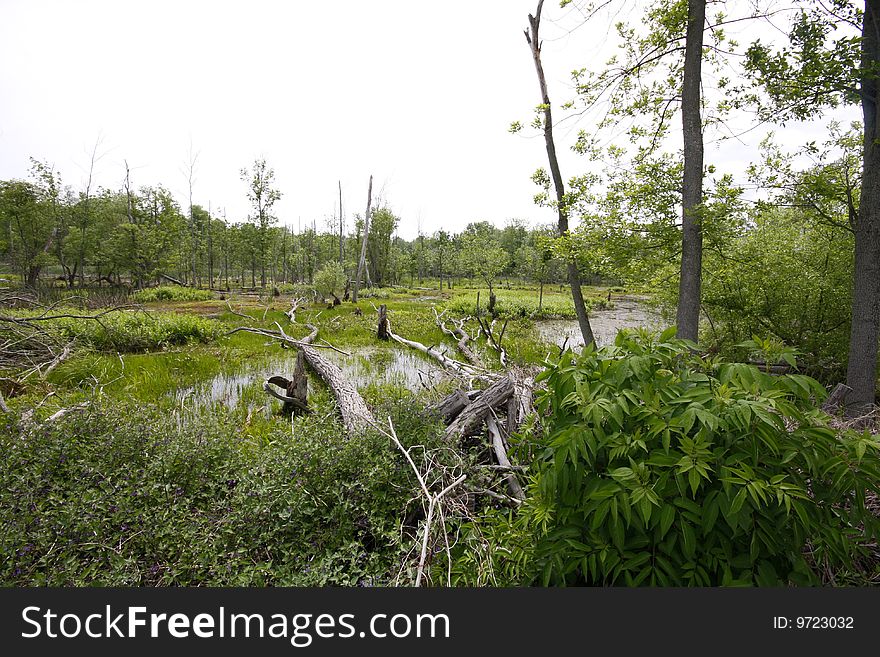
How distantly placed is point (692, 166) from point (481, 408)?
15.8ft

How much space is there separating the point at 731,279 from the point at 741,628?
8.11 metres

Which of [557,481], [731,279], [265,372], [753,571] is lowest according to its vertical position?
[265,372]

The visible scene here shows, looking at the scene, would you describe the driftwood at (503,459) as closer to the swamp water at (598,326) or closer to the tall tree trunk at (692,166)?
the tall tree trunk at (692,166)

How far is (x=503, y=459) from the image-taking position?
3.86m

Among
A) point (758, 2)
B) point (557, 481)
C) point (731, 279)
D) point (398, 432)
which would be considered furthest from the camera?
point (731, 279)

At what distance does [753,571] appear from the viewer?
5.75 ft

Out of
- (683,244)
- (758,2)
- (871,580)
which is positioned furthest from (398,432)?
(758,2)

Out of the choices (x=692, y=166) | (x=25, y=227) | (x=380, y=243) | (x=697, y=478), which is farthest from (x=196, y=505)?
(x=380, y=243)

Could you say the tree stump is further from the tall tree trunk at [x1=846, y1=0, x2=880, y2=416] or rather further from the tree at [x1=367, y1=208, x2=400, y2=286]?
the tree at [x1=367, y1=208, x2=400, y2=286]

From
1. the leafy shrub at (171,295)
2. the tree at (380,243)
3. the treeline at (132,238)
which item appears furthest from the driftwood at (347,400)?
the tree at (380,243)

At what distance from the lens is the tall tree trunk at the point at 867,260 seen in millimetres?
4859

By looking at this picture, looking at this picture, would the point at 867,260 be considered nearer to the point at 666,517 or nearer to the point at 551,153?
the point at 551,153

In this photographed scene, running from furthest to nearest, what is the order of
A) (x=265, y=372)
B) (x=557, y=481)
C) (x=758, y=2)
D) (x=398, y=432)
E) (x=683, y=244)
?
(x=265, y=372)
(x=683, y=244)
(x=758, y=2)
(x=398, y=432)
(x=557, y=481)

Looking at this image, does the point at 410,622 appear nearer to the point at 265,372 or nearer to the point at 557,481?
the point at 557,481
